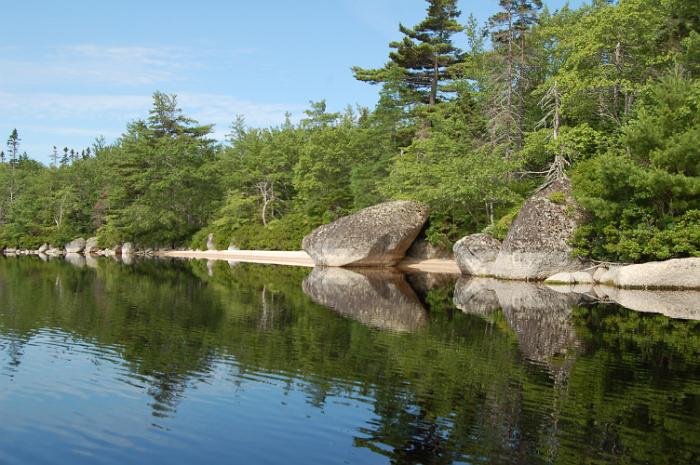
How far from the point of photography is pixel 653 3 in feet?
98.7

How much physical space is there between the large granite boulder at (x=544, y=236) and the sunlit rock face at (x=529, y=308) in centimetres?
120

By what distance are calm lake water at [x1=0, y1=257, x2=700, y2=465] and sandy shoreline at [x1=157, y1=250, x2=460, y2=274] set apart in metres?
18.0

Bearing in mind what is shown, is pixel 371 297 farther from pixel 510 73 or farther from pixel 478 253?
pixel 510 73

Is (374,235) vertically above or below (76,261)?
above

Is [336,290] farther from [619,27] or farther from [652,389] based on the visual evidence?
[619,27]

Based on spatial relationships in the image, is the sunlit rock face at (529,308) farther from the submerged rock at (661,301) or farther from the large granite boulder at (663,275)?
the large granite boulder at (663,275)

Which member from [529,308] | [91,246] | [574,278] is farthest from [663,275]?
[91,246]

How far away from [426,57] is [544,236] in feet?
66.9

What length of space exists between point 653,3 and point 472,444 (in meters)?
30.4

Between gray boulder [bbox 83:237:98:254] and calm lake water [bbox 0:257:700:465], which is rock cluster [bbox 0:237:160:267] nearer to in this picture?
gray boulder [bbox 83:237:98:254]

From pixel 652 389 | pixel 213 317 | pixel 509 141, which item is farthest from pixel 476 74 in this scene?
pixel 652 389

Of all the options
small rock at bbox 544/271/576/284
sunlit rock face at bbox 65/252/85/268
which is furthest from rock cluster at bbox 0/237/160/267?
small rock at bbox 544/271/576/284

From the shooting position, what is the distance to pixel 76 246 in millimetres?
67188

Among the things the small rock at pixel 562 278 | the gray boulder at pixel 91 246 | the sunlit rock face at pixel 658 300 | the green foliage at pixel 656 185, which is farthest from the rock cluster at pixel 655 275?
the gray boulder at pixel 91 246
